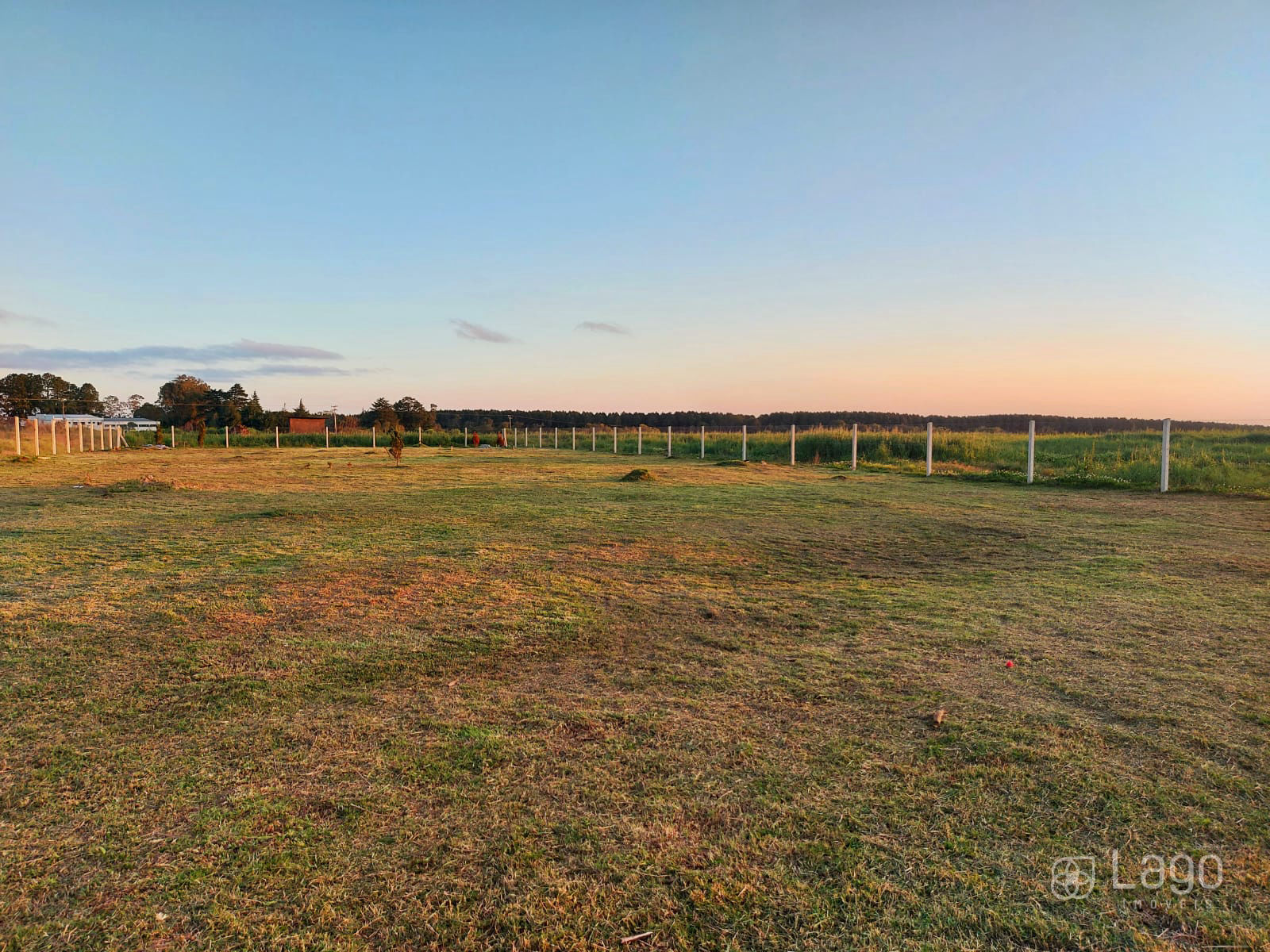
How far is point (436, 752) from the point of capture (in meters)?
2.34

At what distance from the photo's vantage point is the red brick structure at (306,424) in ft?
168

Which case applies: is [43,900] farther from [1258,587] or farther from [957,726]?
[1258,587]

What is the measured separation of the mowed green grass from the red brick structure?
49.8 m

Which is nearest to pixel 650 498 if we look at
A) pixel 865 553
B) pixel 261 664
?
pixel 865 553

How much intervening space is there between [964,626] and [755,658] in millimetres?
1367

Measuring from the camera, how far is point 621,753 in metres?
2.33

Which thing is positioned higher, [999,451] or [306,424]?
[306,424]

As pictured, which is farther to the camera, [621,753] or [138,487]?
[138,487]

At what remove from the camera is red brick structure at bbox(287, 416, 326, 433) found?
5106 cm

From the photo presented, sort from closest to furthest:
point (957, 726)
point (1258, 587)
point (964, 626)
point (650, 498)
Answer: point (957, 726) → point (964, 626) → point (1258, 587) → point (650, 498)

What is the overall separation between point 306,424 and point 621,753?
56062 mm

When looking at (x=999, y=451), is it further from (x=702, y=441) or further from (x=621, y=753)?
(x=621, y=753)

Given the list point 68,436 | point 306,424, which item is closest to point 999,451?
point 68,436

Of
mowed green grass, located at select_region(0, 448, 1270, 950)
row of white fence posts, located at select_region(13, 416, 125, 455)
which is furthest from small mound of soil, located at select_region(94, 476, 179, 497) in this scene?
row of white fence posts, located at select_region(13, 416, 125, 455)
